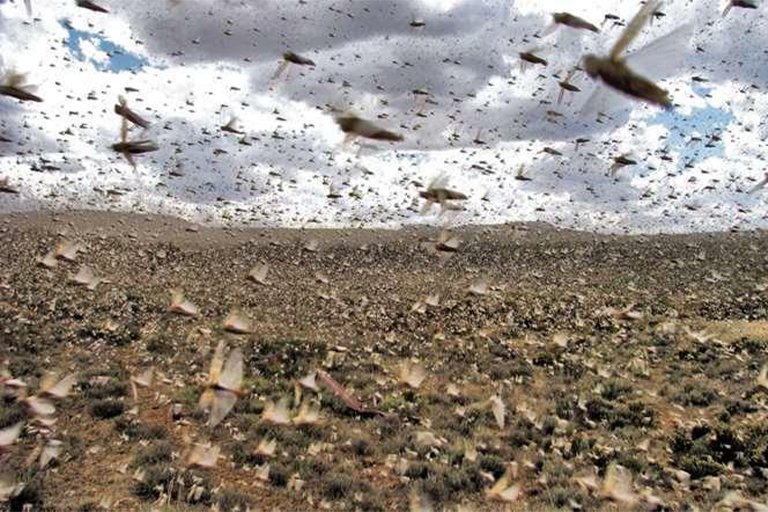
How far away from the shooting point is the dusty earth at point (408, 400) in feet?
37.0

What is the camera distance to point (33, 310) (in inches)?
959

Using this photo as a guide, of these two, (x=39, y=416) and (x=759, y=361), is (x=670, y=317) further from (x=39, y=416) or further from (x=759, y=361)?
(x=39, y=416)

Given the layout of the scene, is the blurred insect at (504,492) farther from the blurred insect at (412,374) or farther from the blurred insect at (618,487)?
the blurred insect at (412,374)

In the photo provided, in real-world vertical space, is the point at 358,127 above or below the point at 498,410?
above

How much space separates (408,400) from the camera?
1698 cm

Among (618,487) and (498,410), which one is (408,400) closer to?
(498,410)

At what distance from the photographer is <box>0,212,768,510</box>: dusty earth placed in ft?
37.0

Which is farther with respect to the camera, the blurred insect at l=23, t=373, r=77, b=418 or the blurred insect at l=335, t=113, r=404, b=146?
the blurred insect at l=23, t=373, r=77, b=418

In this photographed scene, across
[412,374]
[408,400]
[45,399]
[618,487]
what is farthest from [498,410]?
[45,399]

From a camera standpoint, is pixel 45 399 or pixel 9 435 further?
pixel 45 399

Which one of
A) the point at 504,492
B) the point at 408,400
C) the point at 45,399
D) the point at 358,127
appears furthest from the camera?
→ the point at 408,400

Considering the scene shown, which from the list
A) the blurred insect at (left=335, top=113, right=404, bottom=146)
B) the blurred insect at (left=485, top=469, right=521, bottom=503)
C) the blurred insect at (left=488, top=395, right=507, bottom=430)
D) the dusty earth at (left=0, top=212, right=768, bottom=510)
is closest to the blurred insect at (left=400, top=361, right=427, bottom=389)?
the dusty earth at (left=0, top=212, right=768, bottom=510)

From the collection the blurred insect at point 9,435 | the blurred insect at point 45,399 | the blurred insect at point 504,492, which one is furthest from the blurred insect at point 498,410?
the blurred insect at point 9,435

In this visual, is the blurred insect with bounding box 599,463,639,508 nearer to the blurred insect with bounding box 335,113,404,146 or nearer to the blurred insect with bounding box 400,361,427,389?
the blurred insect with bounding box 400,361,427,389
